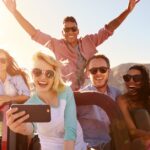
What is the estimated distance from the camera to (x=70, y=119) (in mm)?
3551

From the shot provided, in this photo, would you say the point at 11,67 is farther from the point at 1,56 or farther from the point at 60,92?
the point at 60,92

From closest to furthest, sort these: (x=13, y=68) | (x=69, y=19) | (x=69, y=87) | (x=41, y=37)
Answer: (x=69, y=87) < (x=13, y=68) < (x=69, y=19) < (x=41, y=37)

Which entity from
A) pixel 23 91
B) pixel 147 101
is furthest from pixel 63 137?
pixel 23 91

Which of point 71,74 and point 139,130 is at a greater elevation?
point 71,74

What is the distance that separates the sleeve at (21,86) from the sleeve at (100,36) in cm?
127

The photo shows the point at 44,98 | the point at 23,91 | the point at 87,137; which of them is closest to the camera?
the point at 44,98

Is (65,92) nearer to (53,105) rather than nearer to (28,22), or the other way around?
(53,105)

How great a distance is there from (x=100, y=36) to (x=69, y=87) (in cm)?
286

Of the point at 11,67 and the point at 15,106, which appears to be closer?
the point at 15,106

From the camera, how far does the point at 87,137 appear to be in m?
4.06

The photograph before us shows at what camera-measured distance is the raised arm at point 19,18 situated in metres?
6.03

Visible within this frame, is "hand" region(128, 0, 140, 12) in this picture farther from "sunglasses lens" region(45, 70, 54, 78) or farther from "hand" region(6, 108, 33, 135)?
"hand" region(6, 108, 33, 135)

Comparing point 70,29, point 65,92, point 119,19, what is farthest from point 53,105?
point 119,19

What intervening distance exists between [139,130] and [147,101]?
0.74 meters
